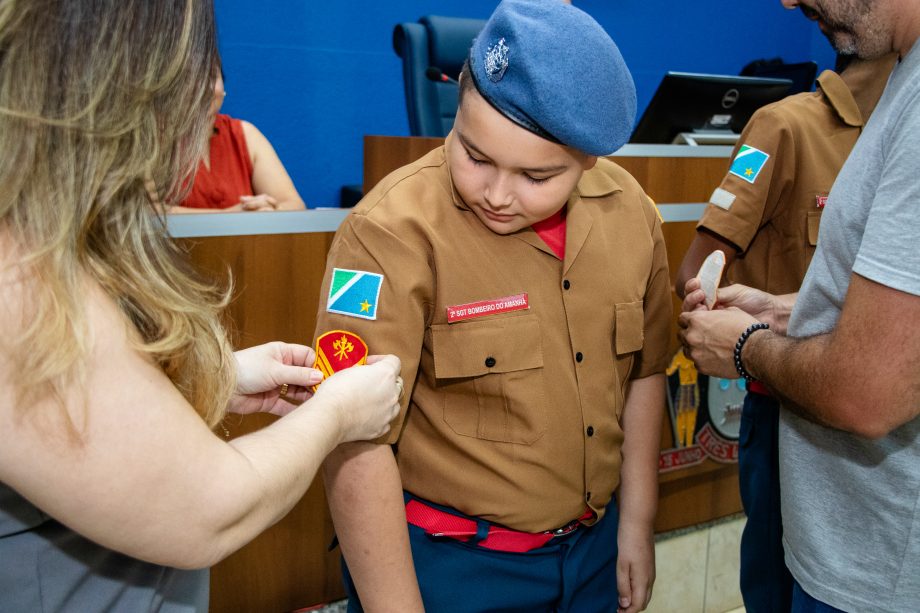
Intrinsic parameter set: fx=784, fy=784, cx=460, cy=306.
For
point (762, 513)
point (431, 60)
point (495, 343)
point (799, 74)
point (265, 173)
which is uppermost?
point (495, 343)

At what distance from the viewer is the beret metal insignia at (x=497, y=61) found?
0.96 metres

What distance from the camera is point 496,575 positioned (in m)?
1.10

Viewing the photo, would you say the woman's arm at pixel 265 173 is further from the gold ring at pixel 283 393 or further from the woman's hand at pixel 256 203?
the gold ring at pixel 283 393

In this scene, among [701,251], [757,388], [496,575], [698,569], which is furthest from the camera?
[698,569]

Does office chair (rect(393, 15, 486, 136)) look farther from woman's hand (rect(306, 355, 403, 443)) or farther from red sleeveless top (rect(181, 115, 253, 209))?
woman's hand (rect(306, 355, 403, 443))

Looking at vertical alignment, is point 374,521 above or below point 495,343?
below

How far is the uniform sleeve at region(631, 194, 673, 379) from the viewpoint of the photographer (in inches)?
49.4

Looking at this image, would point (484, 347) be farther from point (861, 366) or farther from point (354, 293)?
point (861, 366)

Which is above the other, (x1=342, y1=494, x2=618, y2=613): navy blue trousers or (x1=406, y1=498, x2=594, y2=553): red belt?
(x1=406, y1=498, x2=594, y2=553): red belt

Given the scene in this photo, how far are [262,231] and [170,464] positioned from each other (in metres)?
0.94

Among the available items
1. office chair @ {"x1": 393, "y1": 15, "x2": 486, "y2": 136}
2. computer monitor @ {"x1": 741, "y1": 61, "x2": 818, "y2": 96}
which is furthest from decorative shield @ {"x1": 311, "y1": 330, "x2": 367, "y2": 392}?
computer monitor @ {"x1": 741, "y1": 61, "x2": 818, "y2": 96}

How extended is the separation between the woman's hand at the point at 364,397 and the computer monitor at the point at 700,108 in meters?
1.54

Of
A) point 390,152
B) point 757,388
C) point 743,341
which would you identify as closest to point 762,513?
point 757,388

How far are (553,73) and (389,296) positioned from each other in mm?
338
